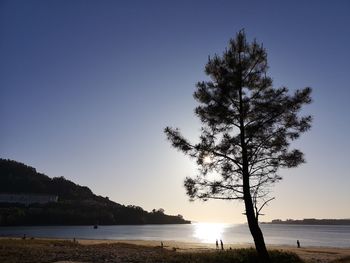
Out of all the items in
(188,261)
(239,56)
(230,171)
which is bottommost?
(188,261)

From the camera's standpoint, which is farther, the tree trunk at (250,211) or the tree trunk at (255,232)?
the tree trunk at (250,211)

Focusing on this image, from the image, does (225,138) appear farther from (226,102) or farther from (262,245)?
(262,245)

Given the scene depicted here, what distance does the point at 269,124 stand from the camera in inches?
1013

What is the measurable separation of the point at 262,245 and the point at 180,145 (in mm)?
8238

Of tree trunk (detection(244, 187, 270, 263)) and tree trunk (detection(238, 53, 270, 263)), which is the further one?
tree trunk (detection(238, 53, 270, 263))

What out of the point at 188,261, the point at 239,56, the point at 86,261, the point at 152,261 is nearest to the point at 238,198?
the point at 188,261

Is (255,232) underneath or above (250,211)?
underneath

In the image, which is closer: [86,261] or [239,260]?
[239,260]

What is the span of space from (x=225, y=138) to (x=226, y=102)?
246cm

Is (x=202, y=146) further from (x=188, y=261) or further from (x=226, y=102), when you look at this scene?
(x=188, y=261)

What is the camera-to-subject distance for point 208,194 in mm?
26156

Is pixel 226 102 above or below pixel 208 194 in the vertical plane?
above

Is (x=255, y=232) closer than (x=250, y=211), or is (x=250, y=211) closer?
(x=255, y=232)

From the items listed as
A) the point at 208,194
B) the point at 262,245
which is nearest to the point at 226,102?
the point at 208,194
